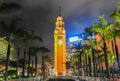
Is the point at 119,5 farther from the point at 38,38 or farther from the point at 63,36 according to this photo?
the point at 63,36

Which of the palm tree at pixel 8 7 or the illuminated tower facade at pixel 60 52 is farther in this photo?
the illuminated tower facade at pixel 60 52

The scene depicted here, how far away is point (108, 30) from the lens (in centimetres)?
4109

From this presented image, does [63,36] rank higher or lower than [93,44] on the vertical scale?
higher

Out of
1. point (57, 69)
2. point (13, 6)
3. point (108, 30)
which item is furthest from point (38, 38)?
point (57, 69)

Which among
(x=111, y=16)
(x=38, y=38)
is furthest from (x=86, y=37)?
(x=111, y=16)

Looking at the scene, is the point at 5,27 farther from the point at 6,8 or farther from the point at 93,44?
the point at 93,44

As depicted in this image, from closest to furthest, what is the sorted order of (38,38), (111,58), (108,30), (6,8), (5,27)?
(6,8) → (5,27) → (108,30) → (38,38) → (111,58)

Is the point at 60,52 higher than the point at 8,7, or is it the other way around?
the point at 60,52

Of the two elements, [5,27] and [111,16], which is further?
[5,27]

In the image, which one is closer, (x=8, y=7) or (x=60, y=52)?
(x=8, y=7)

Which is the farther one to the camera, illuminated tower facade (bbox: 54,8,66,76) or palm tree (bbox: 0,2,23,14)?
illuminated tower facade (bbox: 54,8,66,76)

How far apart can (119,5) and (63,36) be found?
5117 inches

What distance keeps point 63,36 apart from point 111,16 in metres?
129

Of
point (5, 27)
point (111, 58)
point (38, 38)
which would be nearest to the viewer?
point (5, 27)
